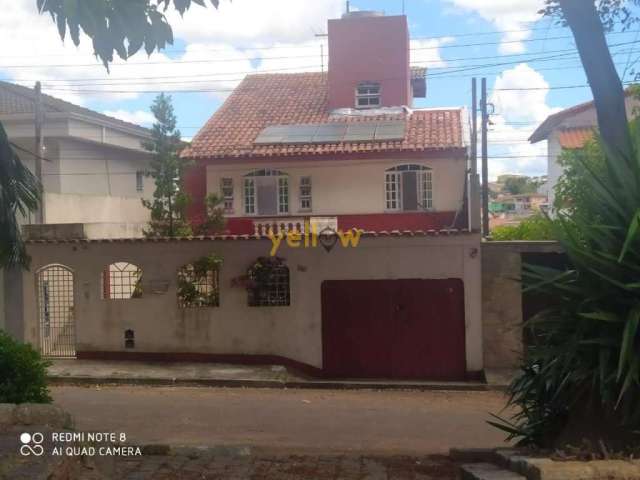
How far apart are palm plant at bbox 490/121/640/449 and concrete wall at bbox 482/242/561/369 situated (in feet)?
25.5

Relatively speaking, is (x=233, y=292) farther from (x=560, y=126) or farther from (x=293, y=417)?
(x=560, y=126)

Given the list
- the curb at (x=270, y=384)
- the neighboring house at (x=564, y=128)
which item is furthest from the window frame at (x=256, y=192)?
the curb at (x=270, y=384)

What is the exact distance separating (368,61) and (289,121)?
3.37 metres

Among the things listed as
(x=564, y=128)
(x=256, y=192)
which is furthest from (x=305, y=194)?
(x=564, y=128)

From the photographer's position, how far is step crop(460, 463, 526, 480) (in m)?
5.13

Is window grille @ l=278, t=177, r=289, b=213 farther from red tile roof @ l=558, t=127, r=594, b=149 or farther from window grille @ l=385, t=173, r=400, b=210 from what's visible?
red tile roof @ l=558, t=127, r=594, b=149

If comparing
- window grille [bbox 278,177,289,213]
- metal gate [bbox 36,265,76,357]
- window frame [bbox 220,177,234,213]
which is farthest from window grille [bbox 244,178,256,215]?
metal gate [bbox 36,265,76,357]

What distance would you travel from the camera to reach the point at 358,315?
13.8 metres

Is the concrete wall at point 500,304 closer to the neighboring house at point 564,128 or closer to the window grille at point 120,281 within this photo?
the window grille at point 120,281

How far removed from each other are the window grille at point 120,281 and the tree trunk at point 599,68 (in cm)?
1016

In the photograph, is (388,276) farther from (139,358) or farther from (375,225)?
(375,225)

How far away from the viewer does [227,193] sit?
22344 mm

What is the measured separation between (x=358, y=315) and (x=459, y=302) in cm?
184

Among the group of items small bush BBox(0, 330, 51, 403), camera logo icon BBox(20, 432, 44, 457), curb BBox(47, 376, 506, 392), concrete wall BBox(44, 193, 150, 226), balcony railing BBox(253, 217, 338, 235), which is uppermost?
concrete wall BBox(44, 193, 150, 226)
